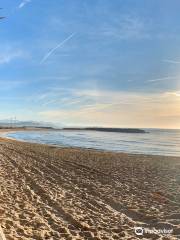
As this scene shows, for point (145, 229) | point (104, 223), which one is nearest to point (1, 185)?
point (104, 223)

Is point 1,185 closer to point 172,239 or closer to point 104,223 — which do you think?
point 104,223

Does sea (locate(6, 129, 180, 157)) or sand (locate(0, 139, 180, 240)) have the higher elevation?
sand (locate(0, 139, 180, 240))

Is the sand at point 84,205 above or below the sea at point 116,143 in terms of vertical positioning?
above

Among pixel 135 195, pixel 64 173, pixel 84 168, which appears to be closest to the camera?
pixel 135 195

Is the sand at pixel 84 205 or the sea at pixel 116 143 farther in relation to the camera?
the sea at pixel 116 143

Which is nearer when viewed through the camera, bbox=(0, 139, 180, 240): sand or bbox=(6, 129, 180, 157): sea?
bbox=(0, 139, 180, 240): sand

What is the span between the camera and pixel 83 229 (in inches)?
293

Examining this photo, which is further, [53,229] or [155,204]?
[155,204]

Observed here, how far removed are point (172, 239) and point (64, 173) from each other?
982 cm

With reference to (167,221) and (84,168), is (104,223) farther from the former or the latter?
(84,168)

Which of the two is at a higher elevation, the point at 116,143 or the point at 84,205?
the point at 84,205

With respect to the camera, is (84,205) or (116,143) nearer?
(84,205)

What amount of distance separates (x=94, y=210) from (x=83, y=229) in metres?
1.81

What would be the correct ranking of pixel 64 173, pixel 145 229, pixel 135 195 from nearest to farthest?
Answer: pixel 145 229 → pixel 135 195 → pixel 64 173
